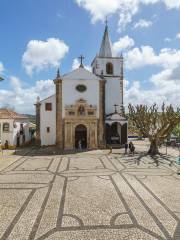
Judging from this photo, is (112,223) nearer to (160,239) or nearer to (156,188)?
(160,239)

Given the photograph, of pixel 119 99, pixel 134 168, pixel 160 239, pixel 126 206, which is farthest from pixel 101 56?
pixel 160 239

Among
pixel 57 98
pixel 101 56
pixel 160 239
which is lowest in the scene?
pixel 160 239

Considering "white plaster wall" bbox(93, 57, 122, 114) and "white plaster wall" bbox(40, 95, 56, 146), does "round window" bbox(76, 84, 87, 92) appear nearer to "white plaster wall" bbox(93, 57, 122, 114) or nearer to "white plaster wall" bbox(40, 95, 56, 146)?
"white plaster wall" bbox(40, 95, 56, 146)

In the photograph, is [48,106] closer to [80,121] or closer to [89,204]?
[80,121]

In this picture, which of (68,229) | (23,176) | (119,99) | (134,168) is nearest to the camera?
(68,229)

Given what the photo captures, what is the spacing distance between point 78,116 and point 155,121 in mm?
10796

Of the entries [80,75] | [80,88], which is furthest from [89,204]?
[80,75]

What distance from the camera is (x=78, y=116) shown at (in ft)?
105

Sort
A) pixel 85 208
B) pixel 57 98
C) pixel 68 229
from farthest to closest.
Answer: pixel 57 98 → pixel 85 208 → pixel 68 229

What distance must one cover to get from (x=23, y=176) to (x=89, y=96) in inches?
747

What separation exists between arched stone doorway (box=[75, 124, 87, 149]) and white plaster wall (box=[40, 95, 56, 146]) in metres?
3.46

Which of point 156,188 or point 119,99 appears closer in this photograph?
point 156,188

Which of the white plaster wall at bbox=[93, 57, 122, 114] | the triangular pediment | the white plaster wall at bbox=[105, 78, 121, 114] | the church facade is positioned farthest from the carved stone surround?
the white plaster wall at bbox=[93, 57, 122, 114]

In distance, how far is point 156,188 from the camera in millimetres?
13000
